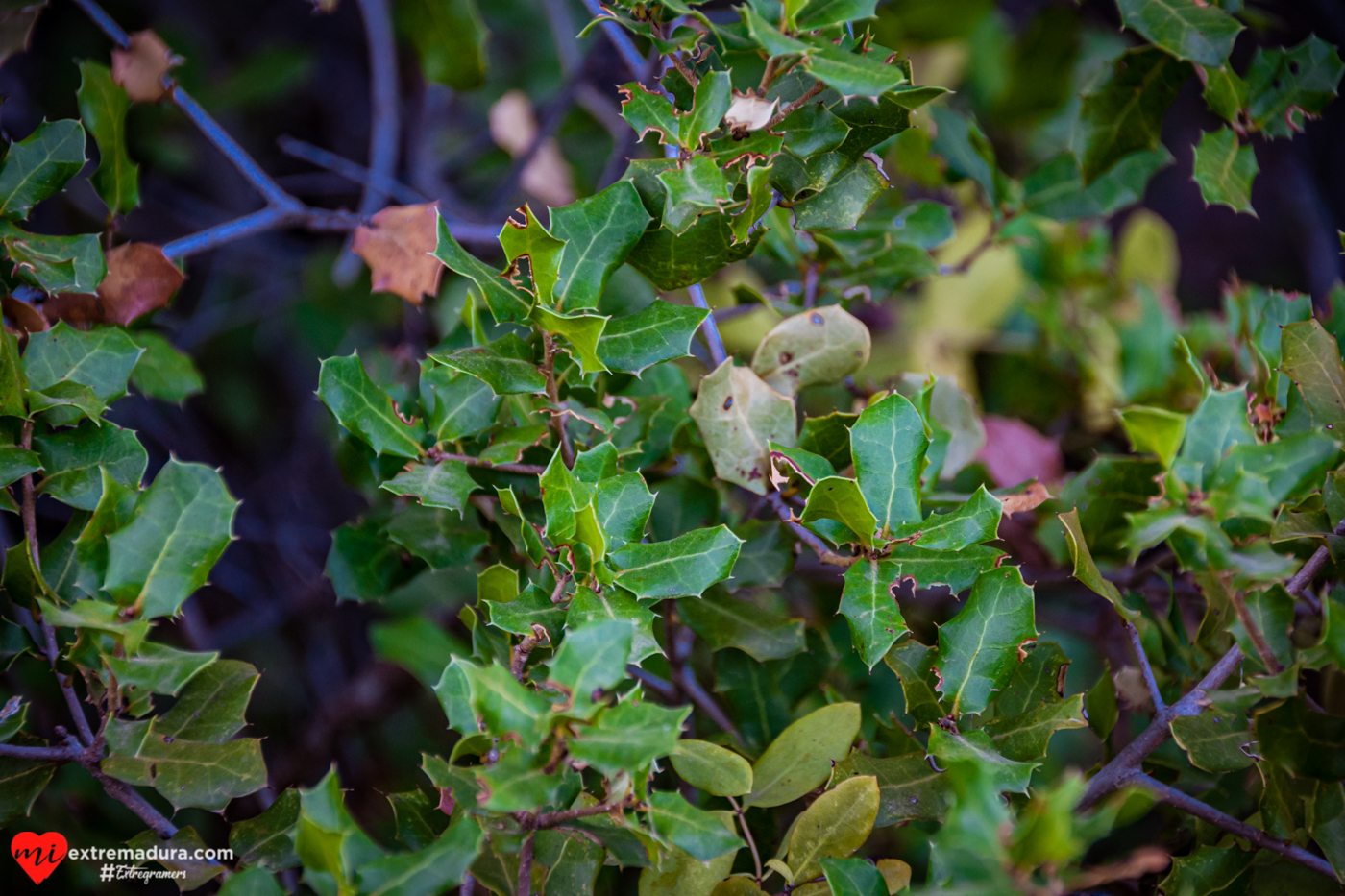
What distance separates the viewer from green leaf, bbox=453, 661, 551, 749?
640 mm

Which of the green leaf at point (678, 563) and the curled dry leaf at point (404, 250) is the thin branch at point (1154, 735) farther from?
the curled dry leaf at point (404, 250)

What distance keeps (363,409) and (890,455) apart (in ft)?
1.74

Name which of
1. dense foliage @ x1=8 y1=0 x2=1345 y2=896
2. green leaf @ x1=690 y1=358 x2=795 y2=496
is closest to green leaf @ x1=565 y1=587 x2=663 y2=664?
dense foliage @ x1=8 y1=0 x2=1345 y2=896

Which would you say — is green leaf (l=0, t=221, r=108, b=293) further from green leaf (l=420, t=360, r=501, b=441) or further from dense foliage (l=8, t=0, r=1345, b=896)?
green leaf (l=420, t=360, r=501, b=441)

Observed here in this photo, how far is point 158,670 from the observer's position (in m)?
0.77

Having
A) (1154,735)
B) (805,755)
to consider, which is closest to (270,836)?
(805,755)

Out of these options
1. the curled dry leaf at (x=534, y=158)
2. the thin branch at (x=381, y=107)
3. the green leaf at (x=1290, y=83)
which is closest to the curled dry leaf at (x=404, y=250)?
the thin branch at (x=381, y=107)

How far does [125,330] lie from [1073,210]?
126 cm

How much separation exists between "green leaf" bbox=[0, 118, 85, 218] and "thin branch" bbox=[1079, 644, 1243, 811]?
1.26m

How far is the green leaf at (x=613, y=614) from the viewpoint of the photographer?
29.0 inches

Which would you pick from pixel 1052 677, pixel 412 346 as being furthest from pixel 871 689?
pixel 412 346

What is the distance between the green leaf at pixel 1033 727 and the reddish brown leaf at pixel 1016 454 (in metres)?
0.54

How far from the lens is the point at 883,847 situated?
126 cm

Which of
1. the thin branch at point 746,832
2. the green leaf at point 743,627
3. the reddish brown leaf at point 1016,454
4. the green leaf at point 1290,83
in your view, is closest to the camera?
the thin branch at point 746,832
